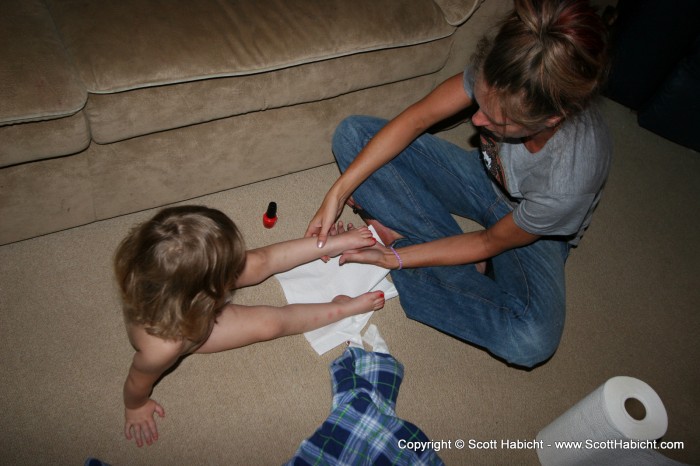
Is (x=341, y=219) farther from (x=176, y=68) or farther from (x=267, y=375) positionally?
(x=176, y=68)

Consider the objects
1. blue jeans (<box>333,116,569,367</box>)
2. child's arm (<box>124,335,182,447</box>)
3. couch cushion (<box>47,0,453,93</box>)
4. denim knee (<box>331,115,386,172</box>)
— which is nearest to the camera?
child's arm (<box>124,335,182,447</box>)

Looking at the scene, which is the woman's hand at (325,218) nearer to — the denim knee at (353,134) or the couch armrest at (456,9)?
the denim knee at (353,134)

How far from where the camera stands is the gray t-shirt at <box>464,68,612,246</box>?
1012 millimetres

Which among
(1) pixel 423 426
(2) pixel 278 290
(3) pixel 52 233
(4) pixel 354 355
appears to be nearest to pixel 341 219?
(2) pixel 278 290

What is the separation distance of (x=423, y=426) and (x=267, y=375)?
40cm

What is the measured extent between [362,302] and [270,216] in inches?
13.8

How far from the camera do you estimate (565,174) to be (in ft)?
3.32

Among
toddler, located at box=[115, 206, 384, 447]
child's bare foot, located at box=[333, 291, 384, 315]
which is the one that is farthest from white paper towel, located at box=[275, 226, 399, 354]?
toddler, located at box=[115, 206, 384, 447]

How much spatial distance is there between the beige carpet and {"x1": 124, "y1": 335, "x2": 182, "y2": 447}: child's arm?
27 mm

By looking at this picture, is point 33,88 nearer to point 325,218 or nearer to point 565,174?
point 325,218

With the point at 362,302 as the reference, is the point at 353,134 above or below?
above

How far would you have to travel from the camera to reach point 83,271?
1.27 meters

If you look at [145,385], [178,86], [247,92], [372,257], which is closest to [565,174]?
[372,257]

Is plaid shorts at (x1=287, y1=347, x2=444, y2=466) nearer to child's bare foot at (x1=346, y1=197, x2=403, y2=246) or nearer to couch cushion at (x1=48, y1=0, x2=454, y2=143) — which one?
child's bare foot at (x1=346, y1=197, x2=403, y2=246)
